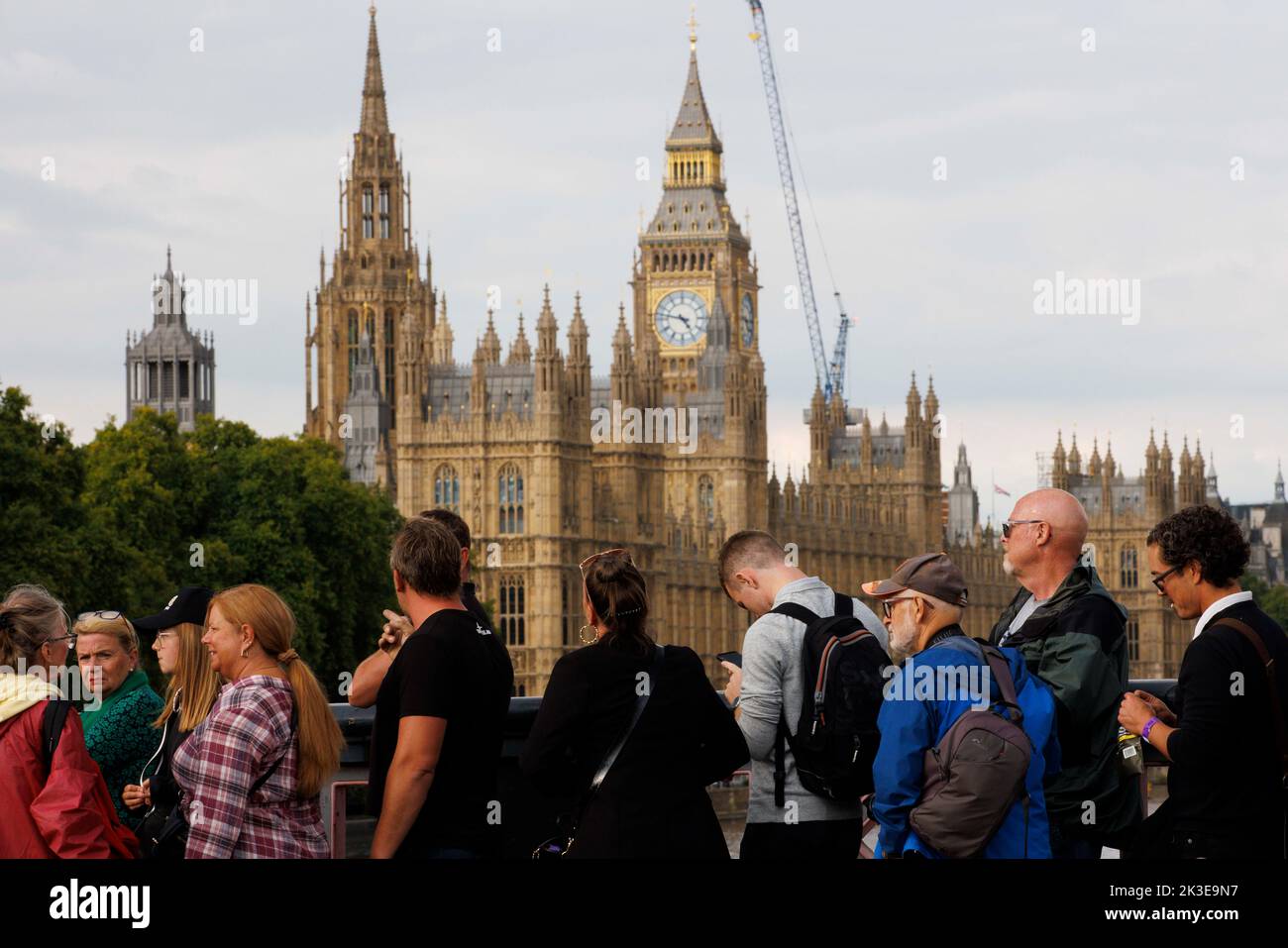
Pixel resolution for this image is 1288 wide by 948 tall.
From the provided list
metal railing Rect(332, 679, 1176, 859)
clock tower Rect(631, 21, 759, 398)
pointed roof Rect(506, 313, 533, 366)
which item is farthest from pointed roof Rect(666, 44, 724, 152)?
metal railing Rect(332, 679, 1176, 859)

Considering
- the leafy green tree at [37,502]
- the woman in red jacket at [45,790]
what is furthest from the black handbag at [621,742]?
the leafy green tree at [37,502]

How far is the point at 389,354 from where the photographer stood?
14200 centimetres

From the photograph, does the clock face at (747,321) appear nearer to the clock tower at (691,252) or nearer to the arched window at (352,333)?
the clock tower at (691,252)

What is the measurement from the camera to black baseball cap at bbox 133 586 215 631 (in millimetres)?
13977

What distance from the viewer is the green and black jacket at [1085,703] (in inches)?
531

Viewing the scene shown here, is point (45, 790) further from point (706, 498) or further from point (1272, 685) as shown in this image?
point (706, 498)

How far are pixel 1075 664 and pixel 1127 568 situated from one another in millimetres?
146709

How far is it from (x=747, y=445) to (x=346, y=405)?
2247cm

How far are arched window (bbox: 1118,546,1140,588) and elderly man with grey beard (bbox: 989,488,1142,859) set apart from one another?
144716 millimetres

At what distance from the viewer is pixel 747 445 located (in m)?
123

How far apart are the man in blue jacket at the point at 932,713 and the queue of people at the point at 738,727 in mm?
11
